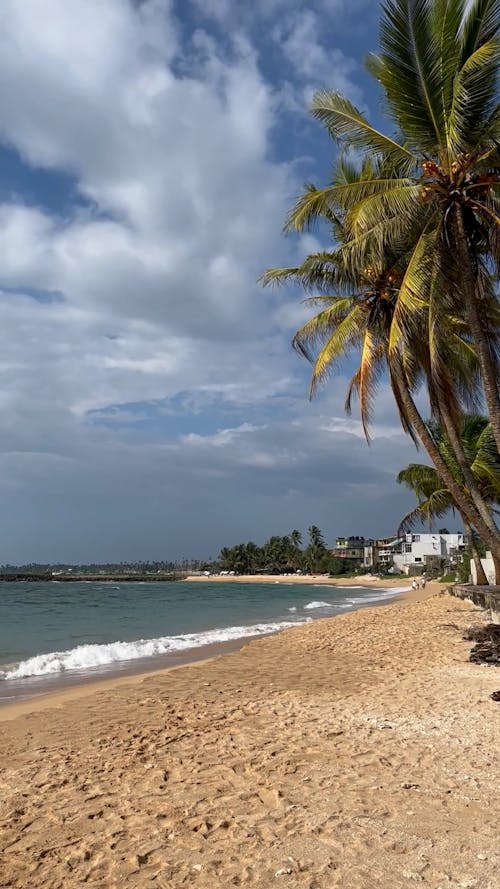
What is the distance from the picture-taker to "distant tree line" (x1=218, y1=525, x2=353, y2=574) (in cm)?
11562

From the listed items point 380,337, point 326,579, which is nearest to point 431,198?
point 380,337

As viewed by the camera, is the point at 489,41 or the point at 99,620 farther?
the point at 99,620

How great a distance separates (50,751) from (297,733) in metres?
2.30

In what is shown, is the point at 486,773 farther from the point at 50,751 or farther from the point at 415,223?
the point at 415,223

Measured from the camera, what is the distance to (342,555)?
12838 cm

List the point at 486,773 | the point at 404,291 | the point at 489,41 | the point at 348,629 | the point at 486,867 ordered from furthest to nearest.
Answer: the point at 348,629, the point at 404,291, the point at 489,41, the point at 486,773, the point at 486,867

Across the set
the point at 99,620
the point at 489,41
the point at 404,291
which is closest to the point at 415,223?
the point at 404,291

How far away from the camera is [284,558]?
12750 cm

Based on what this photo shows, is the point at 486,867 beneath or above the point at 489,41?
beneath

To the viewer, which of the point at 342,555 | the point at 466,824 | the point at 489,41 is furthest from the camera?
the point at 342,555

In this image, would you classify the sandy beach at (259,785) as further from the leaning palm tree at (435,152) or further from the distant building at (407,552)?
the distant building at (407,552)

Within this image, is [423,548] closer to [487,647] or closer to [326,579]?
[326,579]

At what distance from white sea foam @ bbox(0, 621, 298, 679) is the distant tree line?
9737cm

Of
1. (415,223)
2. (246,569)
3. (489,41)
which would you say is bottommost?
(246,569)
